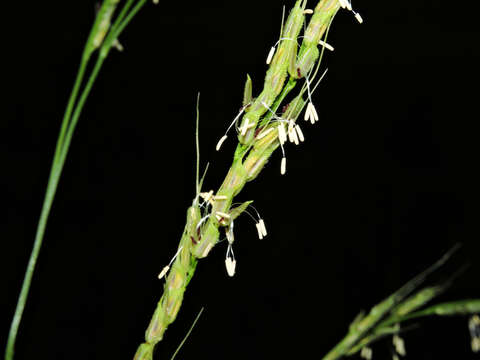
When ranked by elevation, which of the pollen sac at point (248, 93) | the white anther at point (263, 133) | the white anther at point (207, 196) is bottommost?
the white anther at point (207, 196)

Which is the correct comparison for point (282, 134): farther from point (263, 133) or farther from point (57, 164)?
point (57, 164)

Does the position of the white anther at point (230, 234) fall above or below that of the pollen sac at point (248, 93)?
below

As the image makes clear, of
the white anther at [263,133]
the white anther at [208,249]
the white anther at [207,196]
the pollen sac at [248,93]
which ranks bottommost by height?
the white anther at [208,249]

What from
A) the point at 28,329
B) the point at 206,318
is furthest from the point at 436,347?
the point at 28,329

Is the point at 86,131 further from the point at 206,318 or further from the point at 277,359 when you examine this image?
the point at 277,359

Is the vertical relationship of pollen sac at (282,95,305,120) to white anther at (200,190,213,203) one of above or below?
above

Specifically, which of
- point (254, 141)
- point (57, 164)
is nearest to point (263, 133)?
point (254, 141)

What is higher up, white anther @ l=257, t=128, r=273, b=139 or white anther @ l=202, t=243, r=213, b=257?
white anther @ l=257, t=128, r=273, b=139

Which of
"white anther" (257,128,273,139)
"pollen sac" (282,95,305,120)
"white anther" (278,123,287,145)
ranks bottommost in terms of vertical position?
"white anther" (278,123,287,145)

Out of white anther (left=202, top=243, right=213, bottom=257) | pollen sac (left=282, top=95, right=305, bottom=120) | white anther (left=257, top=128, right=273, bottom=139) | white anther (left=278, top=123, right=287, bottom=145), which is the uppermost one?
pollen sac (left=282, top=95, right=305, bottom=120)

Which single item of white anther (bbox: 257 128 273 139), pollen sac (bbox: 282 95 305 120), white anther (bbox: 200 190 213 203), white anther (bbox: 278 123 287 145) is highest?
pollen sac (bbox: 282 95 305 120)

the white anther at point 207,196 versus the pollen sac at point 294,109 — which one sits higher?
the pollen sac at point 294,109
